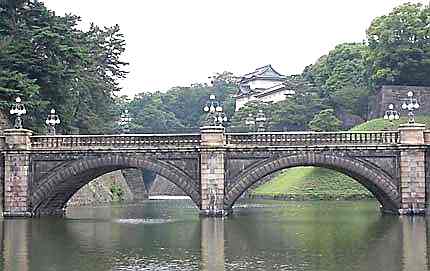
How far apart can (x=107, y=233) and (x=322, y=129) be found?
1567 inches

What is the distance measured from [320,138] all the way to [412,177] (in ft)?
16.0

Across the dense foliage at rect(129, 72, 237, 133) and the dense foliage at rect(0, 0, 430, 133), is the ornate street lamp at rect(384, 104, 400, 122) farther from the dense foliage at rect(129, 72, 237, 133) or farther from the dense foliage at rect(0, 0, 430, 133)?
the dense foliage at rect(129, 72, 237, 133)

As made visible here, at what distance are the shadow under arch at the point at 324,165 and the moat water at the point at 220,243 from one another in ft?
4.36

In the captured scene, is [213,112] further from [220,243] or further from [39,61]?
[220,243]

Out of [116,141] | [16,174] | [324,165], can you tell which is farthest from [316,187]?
[16,174]

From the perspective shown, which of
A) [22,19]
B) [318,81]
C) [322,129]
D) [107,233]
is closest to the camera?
[107,233]

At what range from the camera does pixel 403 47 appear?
71.6 meters

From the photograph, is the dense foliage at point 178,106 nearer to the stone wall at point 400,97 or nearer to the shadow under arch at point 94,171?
the stone wall at point 400,97

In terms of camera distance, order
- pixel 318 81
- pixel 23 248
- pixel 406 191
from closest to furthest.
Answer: pixel 23 248 → pixel 406 191 → pixel 318 81

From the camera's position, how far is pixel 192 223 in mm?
37750

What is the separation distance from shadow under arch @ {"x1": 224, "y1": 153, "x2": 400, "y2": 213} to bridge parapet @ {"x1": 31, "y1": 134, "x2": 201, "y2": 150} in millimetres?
3058

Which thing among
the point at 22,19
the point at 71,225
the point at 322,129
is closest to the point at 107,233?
the point at 71,225

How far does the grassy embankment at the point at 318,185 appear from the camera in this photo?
195 ft

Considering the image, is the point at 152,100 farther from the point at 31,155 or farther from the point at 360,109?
the point at 31,155
